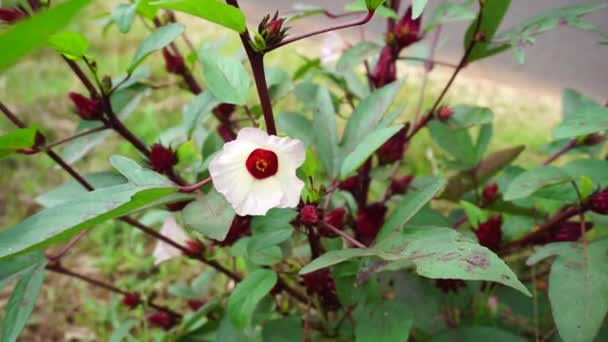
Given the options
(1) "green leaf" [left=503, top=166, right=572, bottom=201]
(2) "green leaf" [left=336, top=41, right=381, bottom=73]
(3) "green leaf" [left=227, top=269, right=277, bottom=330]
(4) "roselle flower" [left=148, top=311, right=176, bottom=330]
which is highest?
(2) "green leaf" [left=336, top=41, right=381, bottom=73]

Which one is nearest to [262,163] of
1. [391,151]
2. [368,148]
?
[368,148]

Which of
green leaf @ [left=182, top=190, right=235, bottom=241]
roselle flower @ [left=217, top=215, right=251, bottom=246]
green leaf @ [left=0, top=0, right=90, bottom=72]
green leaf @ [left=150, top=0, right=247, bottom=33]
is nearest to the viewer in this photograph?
green leaf @ [left=0, top=0, right=90, bottom=72]

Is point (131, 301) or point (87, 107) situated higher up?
point (87, 107)

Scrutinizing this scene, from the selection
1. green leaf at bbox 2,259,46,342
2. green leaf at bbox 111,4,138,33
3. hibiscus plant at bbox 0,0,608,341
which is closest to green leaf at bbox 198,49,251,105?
hibiscus plant at bbox 0,0,608,341

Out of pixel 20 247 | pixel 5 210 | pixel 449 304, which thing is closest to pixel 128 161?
pixel 20 247

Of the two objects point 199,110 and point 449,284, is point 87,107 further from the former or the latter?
point 449,284

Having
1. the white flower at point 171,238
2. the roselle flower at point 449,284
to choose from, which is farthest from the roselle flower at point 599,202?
the white flower at point 171,238

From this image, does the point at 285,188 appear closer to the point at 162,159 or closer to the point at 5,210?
the point at 162,159

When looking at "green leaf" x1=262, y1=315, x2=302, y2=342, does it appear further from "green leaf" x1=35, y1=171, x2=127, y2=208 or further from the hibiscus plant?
"green leaf" x1=35, y1=171, x2=127, y2=208

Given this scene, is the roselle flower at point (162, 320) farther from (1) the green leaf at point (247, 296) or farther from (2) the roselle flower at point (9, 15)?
(2) the roselle flower at point (9, 15)
